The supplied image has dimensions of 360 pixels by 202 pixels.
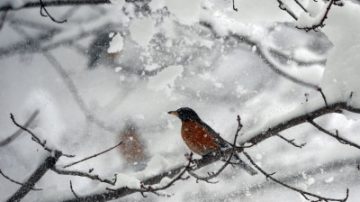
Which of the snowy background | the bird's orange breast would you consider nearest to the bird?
the bird's orange breast

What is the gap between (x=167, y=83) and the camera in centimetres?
711

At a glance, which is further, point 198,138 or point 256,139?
point 198,138

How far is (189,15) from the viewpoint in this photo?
5.22m

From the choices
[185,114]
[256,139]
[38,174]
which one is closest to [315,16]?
[256,139]

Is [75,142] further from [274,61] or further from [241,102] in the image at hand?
[274,61]

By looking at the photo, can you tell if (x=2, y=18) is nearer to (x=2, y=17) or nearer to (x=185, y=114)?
(x=2, y=17)

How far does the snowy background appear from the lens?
244 inches

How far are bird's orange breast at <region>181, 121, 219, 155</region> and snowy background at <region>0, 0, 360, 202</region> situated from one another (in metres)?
0.68

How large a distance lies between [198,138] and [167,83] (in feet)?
7.35

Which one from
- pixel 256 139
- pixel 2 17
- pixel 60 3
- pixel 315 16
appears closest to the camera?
pixel 315 16

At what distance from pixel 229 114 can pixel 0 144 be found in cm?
297

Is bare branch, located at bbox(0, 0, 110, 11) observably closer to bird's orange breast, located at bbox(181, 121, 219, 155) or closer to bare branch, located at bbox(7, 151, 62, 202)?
bird's orange breast, located at bbox(181, 121, 219, 155)

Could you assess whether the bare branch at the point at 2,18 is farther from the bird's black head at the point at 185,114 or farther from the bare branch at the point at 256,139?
the bare branch at the point at 256,139

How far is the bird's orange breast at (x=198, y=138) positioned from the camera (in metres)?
4.87
